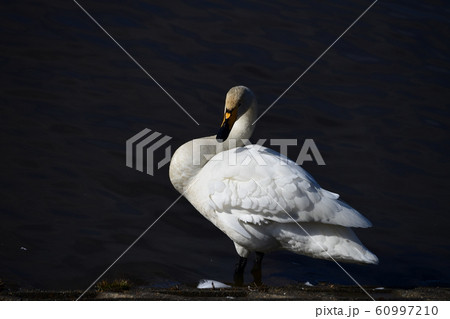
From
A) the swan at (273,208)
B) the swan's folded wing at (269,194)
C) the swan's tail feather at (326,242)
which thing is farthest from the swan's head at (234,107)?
the swan's tail feather at (326,242)

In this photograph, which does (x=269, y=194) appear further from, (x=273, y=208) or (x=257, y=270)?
(x=257, y=270)

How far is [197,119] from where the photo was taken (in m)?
10.6

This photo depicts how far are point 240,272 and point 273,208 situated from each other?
3.63ft

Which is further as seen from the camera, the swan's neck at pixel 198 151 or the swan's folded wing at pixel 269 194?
the swan's neck at pixel 198 151

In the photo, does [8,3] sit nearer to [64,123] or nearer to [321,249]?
[64,123]

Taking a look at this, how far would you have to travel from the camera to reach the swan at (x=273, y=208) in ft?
21.8

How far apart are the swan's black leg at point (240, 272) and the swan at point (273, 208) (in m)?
0.19

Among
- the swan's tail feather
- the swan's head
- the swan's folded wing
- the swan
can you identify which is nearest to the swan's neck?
the swan's head

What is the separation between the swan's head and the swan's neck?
0.16 ft

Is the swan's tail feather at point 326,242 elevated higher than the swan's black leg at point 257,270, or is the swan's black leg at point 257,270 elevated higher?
the swan's tail feather at point 326,242

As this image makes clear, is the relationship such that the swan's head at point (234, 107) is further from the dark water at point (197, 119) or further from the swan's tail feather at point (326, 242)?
the dark water at point (197, 119)
